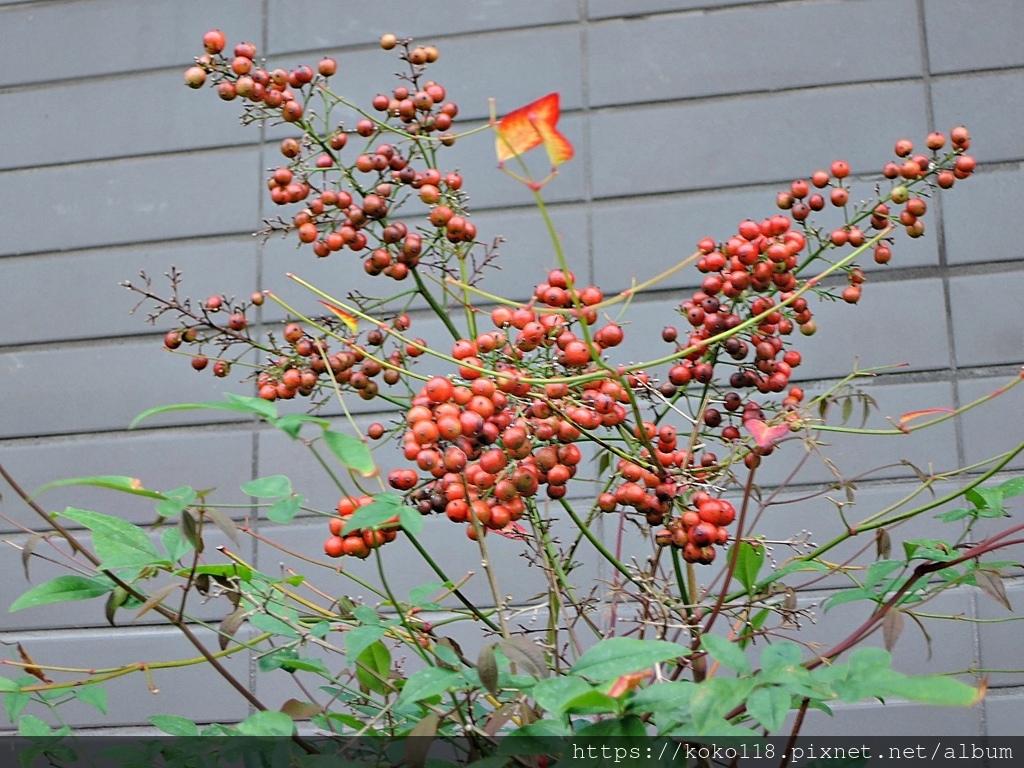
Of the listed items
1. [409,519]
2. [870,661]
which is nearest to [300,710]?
[409,519]

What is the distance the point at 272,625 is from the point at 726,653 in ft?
0.71

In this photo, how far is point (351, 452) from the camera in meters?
0.34

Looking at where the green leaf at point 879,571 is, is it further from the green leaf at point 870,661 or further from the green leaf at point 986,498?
the green leaf at point 870,661


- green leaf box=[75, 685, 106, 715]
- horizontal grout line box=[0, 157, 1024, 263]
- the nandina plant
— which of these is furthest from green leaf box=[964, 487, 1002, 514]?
horizontal grout line box=[0, 157, 1024, 263]

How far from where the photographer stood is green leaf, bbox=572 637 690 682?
33 centimetres

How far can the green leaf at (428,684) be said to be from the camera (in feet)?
1.14

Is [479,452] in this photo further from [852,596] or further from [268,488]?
[852,596]

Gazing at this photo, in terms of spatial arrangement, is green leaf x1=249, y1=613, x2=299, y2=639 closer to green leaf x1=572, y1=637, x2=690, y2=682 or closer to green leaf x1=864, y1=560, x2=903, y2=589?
green leaf x1=572, y1=637, x2=690, y2=682

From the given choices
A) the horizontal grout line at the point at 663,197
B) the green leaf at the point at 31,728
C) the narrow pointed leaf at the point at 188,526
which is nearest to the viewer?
the narrow pointed leaf at the point at 188,526

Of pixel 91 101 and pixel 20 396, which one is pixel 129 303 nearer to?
pixel 20 396

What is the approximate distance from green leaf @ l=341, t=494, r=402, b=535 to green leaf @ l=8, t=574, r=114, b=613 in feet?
0.47

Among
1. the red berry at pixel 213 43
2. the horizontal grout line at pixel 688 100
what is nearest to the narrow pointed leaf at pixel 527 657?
the red berry at pixel 213 43

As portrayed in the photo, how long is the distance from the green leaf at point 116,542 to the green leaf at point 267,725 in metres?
0.09

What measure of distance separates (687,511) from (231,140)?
1201 mm
